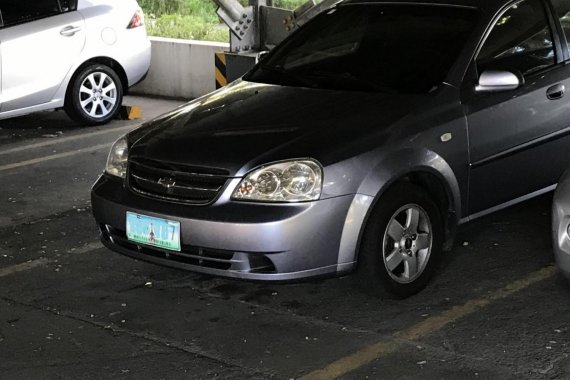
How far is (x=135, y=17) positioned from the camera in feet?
33.2

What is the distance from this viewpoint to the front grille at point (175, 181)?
4664 mm

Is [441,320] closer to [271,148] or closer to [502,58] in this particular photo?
[271,148]

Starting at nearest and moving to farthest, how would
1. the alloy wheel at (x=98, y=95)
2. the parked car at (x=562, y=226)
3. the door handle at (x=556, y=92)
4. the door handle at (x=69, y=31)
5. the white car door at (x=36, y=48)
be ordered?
the parked car at (x=562, y=226)
the door handle at (x=556, y=92)
the white car door at (x=36, y=48)
the door handle at (x=69, y=31)
the alloy wheel at (x=98, y=95)

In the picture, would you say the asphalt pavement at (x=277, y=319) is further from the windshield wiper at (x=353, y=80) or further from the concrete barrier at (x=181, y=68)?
the concrete barrier at (x=181, y=68)

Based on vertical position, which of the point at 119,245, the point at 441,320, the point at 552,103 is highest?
the point at 552,103

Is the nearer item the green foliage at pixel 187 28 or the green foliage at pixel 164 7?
the green foliage at pixel 187 28

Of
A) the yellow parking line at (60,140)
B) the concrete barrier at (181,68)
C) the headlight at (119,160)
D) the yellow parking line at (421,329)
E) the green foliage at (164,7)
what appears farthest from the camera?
the green foliage at (164,7)

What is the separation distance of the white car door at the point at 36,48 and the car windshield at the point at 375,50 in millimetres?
3939

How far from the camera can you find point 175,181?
480cm

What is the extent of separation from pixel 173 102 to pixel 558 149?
6.49 metres

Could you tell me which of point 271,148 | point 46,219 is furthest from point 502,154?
point 46,219

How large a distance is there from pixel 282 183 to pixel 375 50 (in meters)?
1.38

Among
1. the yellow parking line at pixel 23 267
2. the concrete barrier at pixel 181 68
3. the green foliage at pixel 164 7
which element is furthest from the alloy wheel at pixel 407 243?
the green foliage at pixel 164 7

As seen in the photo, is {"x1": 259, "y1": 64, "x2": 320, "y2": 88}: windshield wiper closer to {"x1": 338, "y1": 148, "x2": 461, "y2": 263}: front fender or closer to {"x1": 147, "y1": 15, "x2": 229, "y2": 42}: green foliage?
{"x1": 338, "y1": 148, "x2": 461, "y2": 263}: front fender
